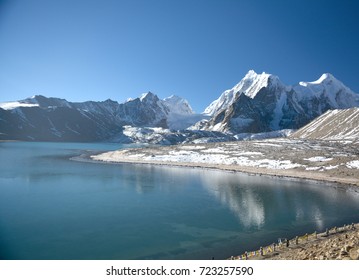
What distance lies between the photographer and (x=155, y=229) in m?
38.6

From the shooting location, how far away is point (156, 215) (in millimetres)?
45438

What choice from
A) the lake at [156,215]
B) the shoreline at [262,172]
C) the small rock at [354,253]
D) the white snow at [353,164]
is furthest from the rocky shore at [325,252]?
the white snow at [353,164]

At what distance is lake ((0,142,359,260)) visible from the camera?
32.0 meters

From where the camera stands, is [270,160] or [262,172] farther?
[270,160]

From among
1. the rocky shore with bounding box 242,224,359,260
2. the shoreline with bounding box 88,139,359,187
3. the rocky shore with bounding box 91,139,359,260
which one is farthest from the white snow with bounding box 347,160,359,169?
the rocky shore with bounding box 242,224,359,260

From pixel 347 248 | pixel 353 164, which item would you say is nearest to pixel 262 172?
pixel 353 164

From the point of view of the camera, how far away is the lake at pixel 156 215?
105 feet

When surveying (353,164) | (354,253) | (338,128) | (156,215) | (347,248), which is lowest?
(156,215)

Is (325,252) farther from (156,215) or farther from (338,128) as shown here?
(338,128)

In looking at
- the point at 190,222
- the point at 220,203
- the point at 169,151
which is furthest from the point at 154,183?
the point at 169,151

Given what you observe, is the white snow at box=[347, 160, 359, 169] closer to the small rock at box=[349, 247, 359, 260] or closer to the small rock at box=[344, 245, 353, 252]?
the small rock at box=[344, 245, 353, 252]

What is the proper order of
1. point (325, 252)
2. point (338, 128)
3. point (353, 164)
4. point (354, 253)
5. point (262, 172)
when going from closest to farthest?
point (354, 253) → point (325, 252) → point (353, 164) → point (262, 172) → point (338, 128)

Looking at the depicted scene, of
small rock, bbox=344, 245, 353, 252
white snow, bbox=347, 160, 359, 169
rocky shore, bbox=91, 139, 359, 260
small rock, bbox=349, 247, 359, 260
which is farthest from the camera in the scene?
white snow, bbox=347, 160, 359, 169
